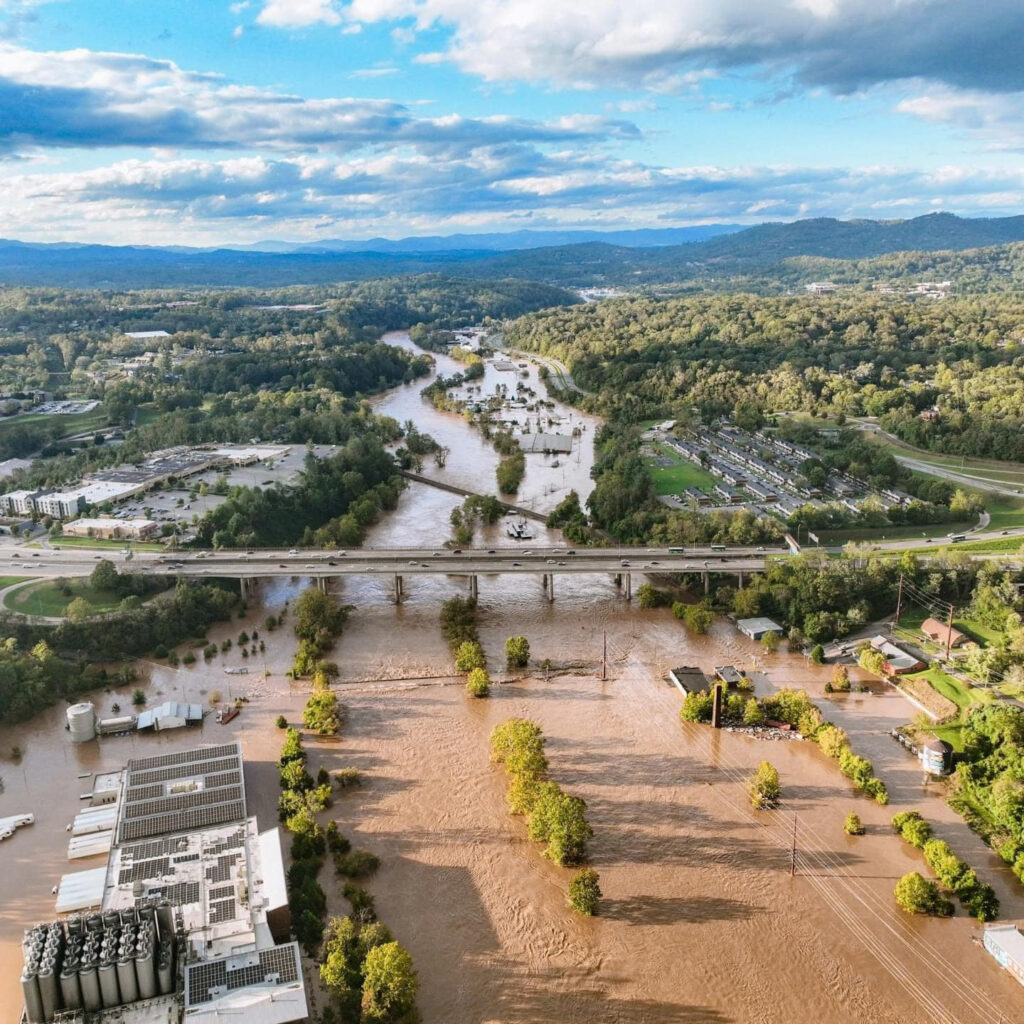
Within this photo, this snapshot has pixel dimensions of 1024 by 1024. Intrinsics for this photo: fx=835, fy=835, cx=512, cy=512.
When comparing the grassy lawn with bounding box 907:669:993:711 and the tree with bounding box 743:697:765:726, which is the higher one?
the grassy lawn with bounding box 907:669:993:711

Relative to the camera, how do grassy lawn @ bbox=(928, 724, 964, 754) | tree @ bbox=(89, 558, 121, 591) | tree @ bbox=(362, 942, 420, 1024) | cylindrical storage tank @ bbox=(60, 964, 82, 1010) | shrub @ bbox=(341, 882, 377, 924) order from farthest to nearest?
tree @ bbox=(89, 558, 121, 591) < grassy lawn @ bbox=(928, 724, 964, 754) < shrub @ bbox=(341, 882, 377, 924) < tree @ bbox=(362, 942, 420, 1024) < cylindrical storage tank @ bbox=(60, 964, 82, 1010)

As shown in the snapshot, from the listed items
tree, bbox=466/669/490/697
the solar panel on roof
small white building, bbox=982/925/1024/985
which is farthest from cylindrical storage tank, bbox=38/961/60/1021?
small white building, bbox=982/925/1024/985

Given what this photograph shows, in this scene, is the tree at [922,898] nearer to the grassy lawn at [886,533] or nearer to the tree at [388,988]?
the tree at [388,988]

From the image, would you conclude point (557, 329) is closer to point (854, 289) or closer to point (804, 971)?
point (854, 289)

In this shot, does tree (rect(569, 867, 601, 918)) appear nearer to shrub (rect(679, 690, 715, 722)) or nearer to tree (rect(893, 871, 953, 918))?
tree (rect(893, 871, 953, 918))

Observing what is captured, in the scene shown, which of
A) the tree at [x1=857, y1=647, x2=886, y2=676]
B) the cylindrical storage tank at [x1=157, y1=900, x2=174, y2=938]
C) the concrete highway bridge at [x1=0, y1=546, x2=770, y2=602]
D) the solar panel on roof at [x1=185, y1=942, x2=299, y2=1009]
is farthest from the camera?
the concrete highway bridge at [x1=0, y1=546, x2=770, y2=602]

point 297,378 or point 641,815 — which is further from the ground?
point 297,378

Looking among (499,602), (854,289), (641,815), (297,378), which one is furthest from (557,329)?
(641,815)
